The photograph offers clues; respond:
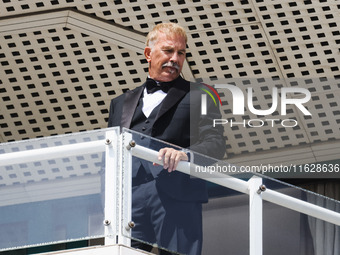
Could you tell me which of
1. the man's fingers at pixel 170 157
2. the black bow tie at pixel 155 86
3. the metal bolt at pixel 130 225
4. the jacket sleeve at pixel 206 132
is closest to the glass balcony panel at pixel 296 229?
the jacket sleeve at pixel 206 132

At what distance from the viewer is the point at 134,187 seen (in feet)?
15.2

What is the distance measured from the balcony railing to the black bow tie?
382 mm

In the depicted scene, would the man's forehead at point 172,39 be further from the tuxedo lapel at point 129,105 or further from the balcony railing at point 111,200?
the balcony railing at point 111,200

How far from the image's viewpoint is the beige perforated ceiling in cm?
678

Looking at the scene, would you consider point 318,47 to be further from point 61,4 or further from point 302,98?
point 61,4

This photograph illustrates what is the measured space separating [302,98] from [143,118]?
2.35 m

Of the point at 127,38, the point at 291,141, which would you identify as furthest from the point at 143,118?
the point at 291,141

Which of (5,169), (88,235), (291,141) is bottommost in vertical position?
(88,235)

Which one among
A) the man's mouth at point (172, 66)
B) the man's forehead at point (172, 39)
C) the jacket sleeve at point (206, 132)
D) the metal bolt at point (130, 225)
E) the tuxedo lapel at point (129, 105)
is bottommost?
the metal bolt at point (130, 225)

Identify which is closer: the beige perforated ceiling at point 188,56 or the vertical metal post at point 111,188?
the vertical metal post at point 111,188

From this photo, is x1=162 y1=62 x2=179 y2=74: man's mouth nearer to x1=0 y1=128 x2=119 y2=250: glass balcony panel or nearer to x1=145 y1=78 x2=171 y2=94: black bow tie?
x1=145 y1=78 x2=171 y2=94: black bow tie

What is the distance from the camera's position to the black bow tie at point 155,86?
497cm

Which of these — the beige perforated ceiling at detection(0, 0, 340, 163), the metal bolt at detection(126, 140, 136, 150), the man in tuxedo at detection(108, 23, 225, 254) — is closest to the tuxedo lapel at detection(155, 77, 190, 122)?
the man in tuxedo at detection(108, 23, 225, 254)

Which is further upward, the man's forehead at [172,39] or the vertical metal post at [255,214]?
the man's forehead at [172,39]
